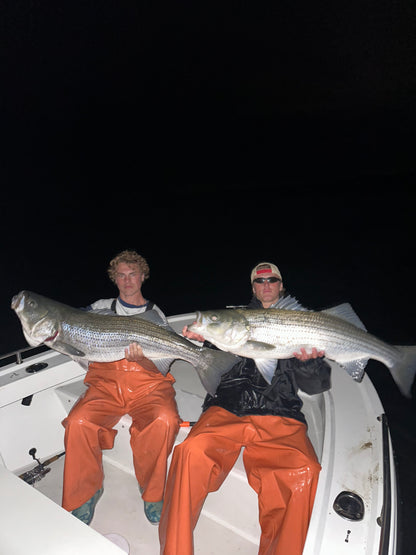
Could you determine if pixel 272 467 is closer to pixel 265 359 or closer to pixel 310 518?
pixel 310 518

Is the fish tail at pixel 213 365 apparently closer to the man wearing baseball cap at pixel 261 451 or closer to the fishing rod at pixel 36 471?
the man wearing baseball cap at pixel 261 451

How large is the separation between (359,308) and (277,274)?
11101mm

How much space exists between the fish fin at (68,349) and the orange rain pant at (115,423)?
1.23 ft

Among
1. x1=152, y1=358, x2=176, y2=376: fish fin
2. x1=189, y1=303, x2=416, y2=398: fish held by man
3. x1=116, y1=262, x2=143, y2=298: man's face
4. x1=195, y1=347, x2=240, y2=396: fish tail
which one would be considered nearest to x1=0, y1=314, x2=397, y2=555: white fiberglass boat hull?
x1=189, y1=303, x2=416, y2=398: fish held by man

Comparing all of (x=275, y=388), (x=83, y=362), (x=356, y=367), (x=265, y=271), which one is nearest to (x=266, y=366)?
(x=275, y=388)

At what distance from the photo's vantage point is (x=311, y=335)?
3023 mm

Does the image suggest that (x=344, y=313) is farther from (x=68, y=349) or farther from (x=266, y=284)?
(x=68, y=349)

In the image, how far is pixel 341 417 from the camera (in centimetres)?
326

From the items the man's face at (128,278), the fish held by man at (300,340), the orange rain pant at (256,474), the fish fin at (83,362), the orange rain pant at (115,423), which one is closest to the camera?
the orange rain pant at (256,474)

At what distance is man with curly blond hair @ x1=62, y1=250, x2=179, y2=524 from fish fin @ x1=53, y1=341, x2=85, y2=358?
371 millimetres

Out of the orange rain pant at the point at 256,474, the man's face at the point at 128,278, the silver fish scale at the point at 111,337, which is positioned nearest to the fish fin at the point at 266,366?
the orange rain pant at the point at 256,474

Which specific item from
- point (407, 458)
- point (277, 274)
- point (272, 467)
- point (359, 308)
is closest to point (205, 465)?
point (272, 467)

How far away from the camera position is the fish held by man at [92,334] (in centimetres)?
329

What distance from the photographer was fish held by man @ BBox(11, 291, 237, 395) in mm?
3291
